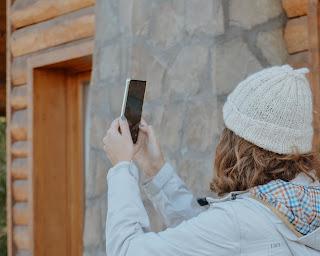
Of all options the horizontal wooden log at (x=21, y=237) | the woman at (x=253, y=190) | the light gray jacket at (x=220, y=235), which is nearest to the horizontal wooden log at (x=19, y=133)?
the horizontal wooden log at (x=21, y=237)

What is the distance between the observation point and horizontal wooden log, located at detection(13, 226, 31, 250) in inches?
230

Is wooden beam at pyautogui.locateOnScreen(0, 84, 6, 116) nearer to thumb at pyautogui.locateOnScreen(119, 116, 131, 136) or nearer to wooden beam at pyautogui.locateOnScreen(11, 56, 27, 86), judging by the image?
wooden beam at pyautogui.locateOnScreen(11, 56, 27, 86)

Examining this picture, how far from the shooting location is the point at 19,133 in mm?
6070

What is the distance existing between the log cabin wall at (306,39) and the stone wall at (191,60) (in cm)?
5

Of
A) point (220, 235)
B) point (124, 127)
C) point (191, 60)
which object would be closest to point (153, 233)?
point (220, 235)

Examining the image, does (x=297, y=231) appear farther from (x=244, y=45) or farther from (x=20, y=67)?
(x=20, y=67)

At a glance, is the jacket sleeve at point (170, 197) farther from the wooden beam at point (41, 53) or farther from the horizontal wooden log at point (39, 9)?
the horizontal wooden log at point (39, 9)

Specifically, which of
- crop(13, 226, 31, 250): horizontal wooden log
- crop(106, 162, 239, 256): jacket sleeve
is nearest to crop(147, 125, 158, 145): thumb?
crop(106, 162, 239, 256): jacket sleeve

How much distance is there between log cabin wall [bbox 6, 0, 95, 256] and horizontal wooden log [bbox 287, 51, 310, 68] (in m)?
1.84

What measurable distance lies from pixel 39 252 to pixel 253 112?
388 centimetres

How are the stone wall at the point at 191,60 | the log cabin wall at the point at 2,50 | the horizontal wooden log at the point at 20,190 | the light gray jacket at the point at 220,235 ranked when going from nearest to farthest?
1. the light gray jacket at the point at 220,235
2. the stone wall at the point at 191,60
3. the horizontal wooden log at the point at 20,190
4. the log cabin wall at the point at 2,50

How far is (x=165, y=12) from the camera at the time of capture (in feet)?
13.4

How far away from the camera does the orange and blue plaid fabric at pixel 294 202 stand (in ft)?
6.43

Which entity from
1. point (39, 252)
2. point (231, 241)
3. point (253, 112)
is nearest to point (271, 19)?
point (253, 112)
